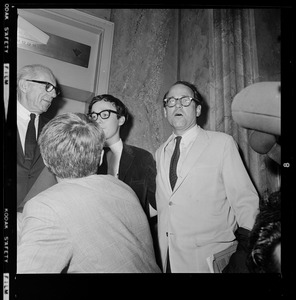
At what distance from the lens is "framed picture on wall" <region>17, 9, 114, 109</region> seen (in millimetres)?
1451

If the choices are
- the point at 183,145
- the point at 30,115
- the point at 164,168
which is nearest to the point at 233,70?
Result: the point at 183,145

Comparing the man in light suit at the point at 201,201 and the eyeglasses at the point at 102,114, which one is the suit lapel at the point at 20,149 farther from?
the man in light suit at the point at 201,201

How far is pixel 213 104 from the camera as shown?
149 centimetres

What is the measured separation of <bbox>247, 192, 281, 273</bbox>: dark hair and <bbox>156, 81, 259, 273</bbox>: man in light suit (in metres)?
0.07

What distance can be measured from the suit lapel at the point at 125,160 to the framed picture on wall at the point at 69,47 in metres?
0.25

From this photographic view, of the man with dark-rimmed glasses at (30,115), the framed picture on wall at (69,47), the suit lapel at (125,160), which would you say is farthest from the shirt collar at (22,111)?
the suit lapel at (125,160)

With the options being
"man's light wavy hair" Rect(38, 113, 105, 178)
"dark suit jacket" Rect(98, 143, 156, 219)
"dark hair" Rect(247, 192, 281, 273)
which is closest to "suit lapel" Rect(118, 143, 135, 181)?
"dark suit jacket" Rect(98, 143, 156, 219)

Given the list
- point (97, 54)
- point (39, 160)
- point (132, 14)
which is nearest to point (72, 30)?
point (97, 54)

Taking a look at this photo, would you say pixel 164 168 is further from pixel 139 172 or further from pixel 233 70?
pixel 233 70

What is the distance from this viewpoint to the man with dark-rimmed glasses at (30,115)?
55.9 inches

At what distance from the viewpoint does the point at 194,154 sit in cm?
147

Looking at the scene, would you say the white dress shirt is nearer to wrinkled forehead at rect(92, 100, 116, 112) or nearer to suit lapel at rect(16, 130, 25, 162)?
wrinkled forehead at rect(92, 100, 116, 112)

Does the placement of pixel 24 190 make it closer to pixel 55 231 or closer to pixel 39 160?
pixel 39 160
